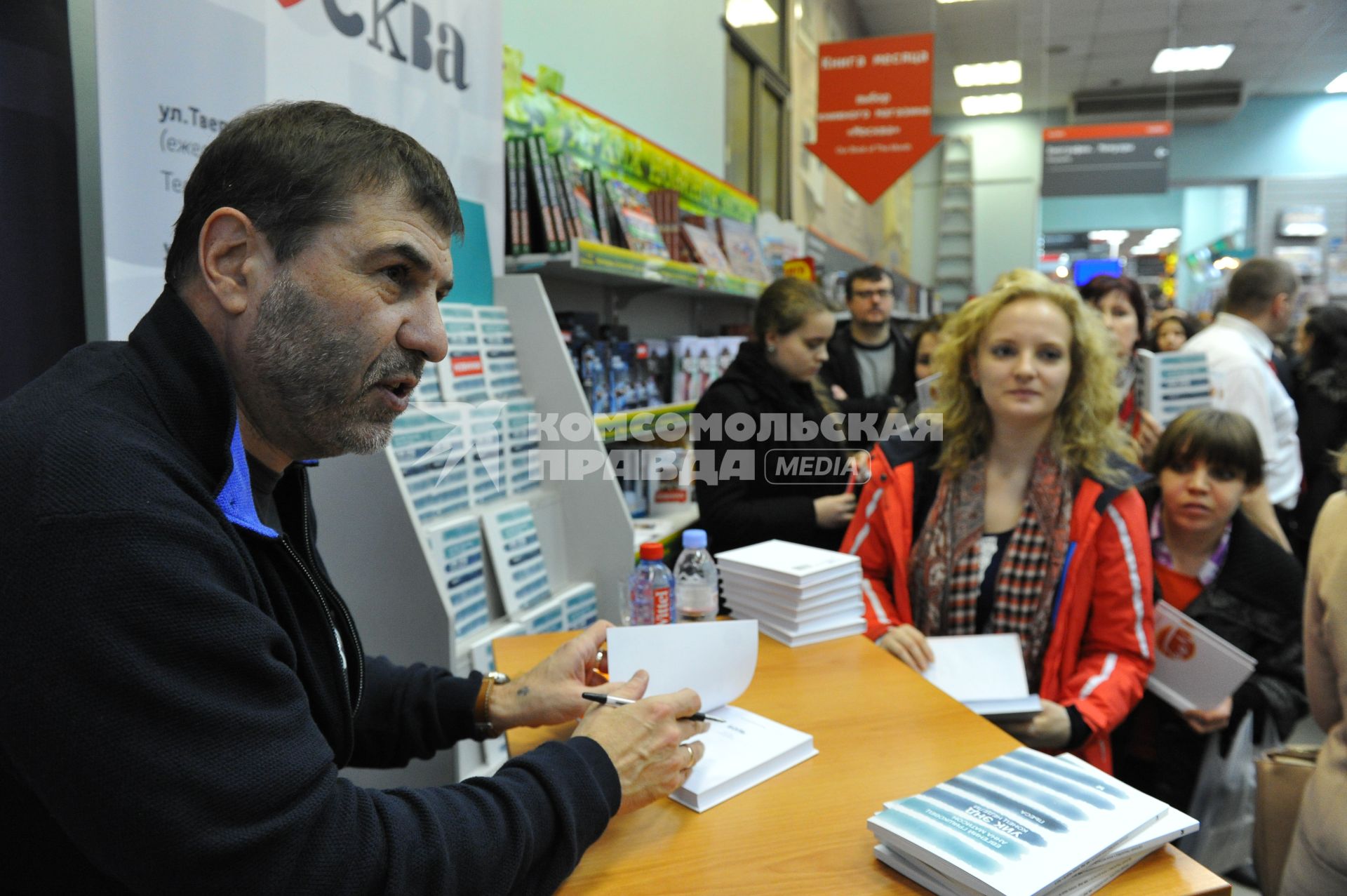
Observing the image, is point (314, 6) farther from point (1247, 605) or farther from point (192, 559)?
point (1247, 605)

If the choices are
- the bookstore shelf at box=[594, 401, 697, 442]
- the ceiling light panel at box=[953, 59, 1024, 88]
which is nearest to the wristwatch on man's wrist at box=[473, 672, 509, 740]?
the bookstore shelf at box=[594, 401, 697, 442]

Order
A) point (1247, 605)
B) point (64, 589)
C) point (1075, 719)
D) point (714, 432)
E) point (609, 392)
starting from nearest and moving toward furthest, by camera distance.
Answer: point (64, 589) < point (1075, 719) < point (1247, 605) < point (714, 432) < point (609, 392)

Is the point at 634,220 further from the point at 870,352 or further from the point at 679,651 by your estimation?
the point at 679,651

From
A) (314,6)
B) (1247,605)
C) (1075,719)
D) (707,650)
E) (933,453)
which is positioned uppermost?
(314,6)

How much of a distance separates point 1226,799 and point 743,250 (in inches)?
145

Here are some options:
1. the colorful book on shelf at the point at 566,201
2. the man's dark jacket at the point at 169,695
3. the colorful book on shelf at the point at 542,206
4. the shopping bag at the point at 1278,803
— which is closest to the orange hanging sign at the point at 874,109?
the colorful book on shelf at the point at 566,201

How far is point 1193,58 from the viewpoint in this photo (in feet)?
36.7

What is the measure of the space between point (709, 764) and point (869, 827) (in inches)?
11.5

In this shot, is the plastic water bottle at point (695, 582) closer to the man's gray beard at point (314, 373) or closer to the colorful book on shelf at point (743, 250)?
the man's gray beard at point (314, 373)

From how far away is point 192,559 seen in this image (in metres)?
0.82

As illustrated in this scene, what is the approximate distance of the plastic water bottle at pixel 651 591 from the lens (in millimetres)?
1952

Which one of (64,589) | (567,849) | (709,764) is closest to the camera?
(64,589)

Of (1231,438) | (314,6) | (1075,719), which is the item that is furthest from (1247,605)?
(314,6)

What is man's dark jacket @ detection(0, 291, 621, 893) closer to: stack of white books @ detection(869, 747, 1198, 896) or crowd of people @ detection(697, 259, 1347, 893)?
stack of white books @ detection(869, 747, 1198, 896)
